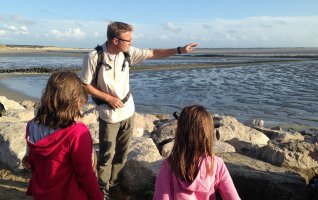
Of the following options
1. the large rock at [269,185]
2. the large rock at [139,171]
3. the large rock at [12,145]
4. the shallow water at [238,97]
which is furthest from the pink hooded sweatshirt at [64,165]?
the shallow water at [238,97]

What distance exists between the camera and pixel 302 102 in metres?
16.2

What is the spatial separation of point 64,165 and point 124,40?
70.6 inches

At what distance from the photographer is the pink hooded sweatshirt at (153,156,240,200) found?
9.89 feet

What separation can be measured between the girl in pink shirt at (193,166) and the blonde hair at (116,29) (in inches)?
69.3

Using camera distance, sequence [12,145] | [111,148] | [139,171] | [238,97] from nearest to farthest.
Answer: [111,148]
[139,171]
[12,145]
[238,97]

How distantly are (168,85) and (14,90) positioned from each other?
25.3 ft

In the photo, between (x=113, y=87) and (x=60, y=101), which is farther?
(x=113, y=87)

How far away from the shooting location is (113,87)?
4609 millimetres

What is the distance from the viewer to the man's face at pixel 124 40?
4.48 metres

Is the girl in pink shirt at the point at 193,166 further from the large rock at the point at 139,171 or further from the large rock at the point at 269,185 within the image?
the large rock at the point at 139,171

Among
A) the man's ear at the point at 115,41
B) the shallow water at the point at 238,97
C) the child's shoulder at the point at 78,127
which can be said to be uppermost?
the man's ear at the point at 115,41

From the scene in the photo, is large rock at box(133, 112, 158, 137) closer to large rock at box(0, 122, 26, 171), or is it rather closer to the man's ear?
large rock at box(0, 122, 26, 171)

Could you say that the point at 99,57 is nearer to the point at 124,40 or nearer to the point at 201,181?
the point at 124,40

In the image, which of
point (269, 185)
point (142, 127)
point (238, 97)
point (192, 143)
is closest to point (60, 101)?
point (192, 143)
